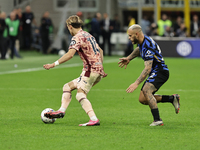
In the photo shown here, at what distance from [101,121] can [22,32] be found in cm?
2147

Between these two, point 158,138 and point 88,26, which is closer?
point 158,138

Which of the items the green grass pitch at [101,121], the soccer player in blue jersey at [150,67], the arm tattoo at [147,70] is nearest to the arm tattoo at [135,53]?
the soccer player in blue jersey at [150,67]

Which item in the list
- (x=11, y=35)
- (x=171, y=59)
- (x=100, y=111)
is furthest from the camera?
(x=171, y=59)

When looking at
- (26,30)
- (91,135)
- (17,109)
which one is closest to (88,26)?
(26,30)

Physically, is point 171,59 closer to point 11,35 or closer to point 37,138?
point 11,35

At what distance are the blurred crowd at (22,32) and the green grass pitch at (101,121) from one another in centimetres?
936

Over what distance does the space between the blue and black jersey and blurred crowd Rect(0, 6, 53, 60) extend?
53.4 ft

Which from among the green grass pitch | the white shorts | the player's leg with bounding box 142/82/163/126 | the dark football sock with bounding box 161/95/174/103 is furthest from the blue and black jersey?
the green grass pitch

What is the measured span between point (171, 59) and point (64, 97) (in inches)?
725

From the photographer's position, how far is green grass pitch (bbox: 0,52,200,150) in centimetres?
634

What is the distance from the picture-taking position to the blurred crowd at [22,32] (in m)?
23.8

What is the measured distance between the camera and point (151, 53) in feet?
24.7

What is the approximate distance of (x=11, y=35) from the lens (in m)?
24.1

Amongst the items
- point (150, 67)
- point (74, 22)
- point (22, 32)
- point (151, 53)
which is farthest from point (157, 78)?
point (22, 32)
